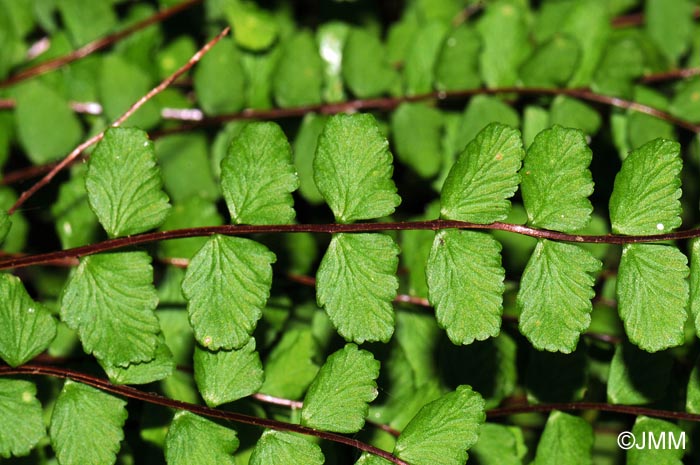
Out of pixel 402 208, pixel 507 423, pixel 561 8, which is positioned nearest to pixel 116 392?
pixel 507 423

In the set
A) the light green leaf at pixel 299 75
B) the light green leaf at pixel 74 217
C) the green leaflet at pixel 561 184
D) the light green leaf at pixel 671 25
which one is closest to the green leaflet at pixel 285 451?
the green leaflet at pixel 561 184

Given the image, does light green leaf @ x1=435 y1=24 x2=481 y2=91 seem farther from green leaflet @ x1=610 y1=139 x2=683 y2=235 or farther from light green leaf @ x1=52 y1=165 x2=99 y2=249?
light green leaf @ x1=52 y1=165 x2=99 y2=249

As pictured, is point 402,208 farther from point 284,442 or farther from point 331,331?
point 284,442

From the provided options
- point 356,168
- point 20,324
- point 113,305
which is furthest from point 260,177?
point 20,324

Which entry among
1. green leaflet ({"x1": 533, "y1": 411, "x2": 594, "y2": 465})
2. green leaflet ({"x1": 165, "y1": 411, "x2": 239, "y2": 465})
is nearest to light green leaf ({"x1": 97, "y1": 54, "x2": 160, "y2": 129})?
green leaflet ({"x1": 165, "y1": 411, "x2": 239, "y2": 465})

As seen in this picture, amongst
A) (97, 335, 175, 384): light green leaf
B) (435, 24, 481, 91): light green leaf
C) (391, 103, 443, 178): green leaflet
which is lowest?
(97, 335, 175, 384): light green leaf

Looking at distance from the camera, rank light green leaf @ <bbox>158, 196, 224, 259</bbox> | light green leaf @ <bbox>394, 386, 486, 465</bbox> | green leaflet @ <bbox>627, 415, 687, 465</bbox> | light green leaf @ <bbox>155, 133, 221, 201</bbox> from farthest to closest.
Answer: light green leaf @ <bbox>155, 133, 221, 201</bbox>, light green leaf @ <bbox>158, 196, 224, 259</bbox>, green leaflet @ <bbox>627, 415, 687, 465</bbox>, light green leaf @ <bbox>394, 386, 486, 465</bbox>

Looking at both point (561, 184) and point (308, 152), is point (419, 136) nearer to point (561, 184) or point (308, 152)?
point (308, 152)
